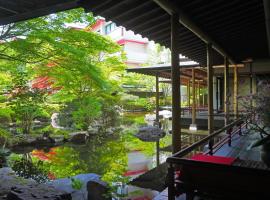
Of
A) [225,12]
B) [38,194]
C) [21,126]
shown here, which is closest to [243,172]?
[225,12]

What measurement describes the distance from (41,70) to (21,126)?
6.84 m

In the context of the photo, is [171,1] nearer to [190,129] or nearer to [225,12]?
[225,12]

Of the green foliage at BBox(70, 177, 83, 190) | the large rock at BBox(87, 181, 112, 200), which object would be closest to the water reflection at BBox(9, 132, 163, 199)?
the large rock at BBox(87, 181, 112, 200)

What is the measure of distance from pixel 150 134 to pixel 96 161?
5.87 meters

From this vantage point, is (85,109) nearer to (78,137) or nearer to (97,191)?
(78,137)

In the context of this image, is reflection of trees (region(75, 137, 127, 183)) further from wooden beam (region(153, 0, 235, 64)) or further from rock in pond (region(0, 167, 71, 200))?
wooden beam (region(153, 0, 235, 64))

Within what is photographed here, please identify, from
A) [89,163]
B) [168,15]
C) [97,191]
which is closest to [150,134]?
[89,163]

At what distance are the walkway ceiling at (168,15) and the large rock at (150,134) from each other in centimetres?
813

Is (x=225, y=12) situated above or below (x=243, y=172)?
above

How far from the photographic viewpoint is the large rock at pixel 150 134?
15.7 meters

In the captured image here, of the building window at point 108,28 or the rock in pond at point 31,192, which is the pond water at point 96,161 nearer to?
the rock in pond at point 31,192

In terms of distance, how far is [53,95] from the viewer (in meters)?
14.6

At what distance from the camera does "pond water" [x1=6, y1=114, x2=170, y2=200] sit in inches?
355

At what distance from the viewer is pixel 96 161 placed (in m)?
11.1
